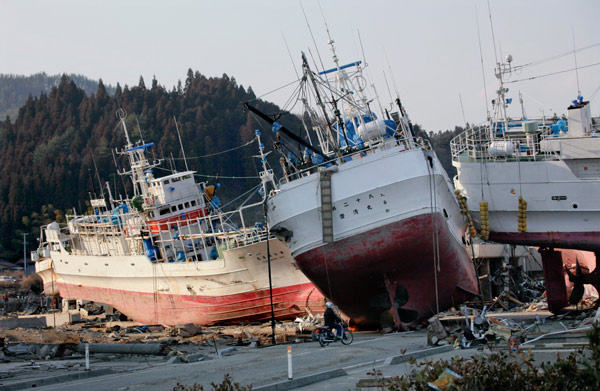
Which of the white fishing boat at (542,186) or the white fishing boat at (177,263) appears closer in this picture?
the white fishing boat at (542,186)

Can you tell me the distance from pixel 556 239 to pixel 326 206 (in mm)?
9163

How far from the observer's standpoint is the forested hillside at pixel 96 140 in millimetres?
92438

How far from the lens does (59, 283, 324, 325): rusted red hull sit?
3284 centimetres

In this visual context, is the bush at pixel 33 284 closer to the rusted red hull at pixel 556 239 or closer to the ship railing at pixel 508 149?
the ship railing at pixel 508 149

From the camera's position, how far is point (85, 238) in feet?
155

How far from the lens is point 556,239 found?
A: 88.3ft

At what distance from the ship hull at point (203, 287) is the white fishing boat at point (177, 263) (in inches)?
1.8

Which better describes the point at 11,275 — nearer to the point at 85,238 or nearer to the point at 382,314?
the point at 85,238

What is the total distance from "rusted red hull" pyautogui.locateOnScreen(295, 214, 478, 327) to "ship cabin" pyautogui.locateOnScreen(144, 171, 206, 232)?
1584 centimetres

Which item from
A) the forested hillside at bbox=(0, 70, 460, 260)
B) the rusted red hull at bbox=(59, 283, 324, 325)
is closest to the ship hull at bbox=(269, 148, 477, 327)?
the rusted red hull at bbox=(59, 283, 324, 325)

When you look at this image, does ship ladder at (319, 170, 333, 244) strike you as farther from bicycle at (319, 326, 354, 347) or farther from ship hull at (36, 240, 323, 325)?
ship hull at (36, 240, 323, 325)

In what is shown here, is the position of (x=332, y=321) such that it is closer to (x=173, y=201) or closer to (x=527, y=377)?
(x=527, y=377)

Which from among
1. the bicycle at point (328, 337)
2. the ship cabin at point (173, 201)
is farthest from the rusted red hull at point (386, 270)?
the ship cabin at point (173, 201)

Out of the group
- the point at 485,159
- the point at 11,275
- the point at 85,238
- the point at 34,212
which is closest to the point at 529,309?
the point at 485,159
